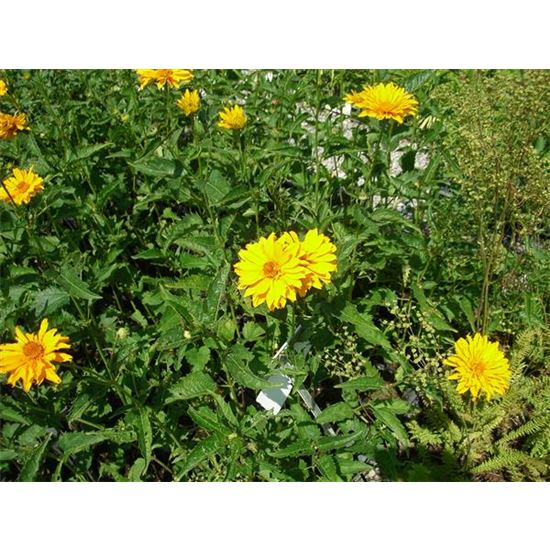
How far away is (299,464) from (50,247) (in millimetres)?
1376

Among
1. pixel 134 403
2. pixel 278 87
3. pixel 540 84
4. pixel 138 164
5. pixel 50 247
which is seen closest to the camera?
pixel 134 403

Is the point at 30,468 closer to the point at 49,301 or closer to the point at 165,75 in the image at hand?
the point at 49,301

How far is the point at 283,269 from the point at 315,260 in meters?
0.11

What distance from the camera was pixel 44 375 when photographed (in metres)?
1.58

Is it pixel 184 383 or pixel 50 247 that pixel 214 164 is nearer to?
pixel 50 247

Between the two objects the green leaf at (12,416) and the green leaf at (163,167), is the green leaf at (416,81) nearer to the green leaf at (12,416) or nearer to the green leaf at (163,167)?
the green leaf at (163,167)

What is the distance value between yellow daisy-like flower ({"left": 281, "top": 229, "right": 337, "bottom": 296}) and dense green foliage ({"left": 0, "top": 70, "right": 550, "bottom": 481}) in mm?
182

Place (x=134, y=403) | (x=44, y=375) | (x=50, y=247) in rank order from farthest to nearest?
(x=50, y=247) < (x=134, y=403) < (x=44, y=375)

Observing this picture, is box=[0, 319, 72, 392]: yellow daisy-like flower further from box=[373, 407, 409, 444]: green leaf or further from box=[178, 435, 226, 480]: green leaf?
box=[373, 407, 409, 444]: green leaf

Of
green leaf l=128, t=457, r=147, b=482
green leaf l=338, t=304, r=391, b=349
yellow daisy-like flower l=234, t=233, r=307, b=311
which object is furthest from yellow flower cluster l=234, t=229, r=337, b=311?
green leaf l=128, t=457, r=147, b=482

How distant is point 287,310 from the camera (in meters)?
1.81

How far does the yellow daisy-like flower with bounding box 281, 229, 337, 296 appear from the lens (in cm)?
150

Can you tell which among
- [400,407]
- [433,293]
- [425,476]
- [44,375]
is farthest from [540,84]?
[44,375]

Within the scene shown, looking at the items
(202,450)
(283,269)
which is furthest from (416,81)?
(202,450)
